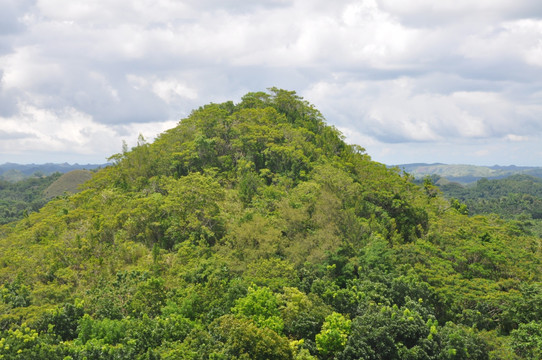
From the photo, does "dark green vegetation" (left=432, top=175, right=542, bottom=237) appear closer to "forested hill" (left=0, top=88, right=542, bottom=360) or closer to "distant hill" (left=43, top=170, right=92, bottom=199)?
"forested hill" (left=0, top=88, right=542, bottom=360)

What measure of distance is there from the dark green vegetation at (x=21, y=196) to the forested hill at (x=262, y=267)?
9180cm

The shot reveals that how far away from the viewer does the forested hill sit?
1753 cm

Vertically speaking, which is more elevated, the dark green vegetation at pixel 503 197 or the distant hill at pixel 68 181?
the distant hill at pixel 68 181

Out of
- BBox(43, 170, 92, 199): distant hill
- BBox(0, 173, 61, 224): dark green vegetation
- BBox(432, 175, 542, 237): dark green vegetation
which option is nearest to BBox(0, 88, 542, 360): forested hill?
BBox(0, 173, 61, 224): dark green vegetation

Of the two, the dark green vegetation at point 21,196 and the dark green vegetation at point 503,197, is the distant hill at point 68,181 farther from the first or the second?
the dark green vegetation at point 503,197

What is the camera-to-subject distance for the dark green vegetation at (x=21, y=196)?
11515cm

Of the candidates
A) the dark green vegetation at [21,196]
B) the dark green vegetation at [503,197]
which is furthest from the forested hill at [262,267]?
the dark green vegetation at [503,197]

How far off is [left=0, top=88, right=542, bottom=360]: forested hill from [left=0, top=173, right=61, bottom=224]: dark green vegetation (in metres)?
91.8

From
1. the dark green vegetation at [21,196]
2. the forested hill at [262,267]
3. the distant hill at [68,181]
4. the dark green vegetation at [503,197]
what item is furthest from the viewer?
the distant hill at [68,181]

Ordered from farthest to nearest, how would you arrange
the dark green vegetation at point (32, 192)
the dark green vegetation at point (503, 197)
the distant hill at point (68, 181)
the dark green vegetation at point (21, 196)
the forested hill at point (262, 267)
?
the distant hill at point (68, 181) < the dark green vegetation at point (503, 197) < the dark green vegetation at point (21, 196) < the dark green vegetation at point (32, 192) < the forested hill at point (262, 267)

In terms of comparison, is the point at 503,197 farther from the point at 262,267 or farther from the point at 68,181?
the point at 68,181

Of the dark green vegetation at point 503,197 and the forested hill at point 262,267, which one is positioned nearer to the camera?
the forested hill at point 262,267

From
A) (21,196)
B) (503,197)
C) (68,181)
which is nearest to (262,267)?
(68,181)

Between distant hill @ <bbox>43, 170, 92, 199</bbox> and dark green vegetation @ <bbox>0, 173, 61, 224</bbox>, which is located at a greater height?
distant hill @ <bbox>43, 170, 92, 199</bbox>
